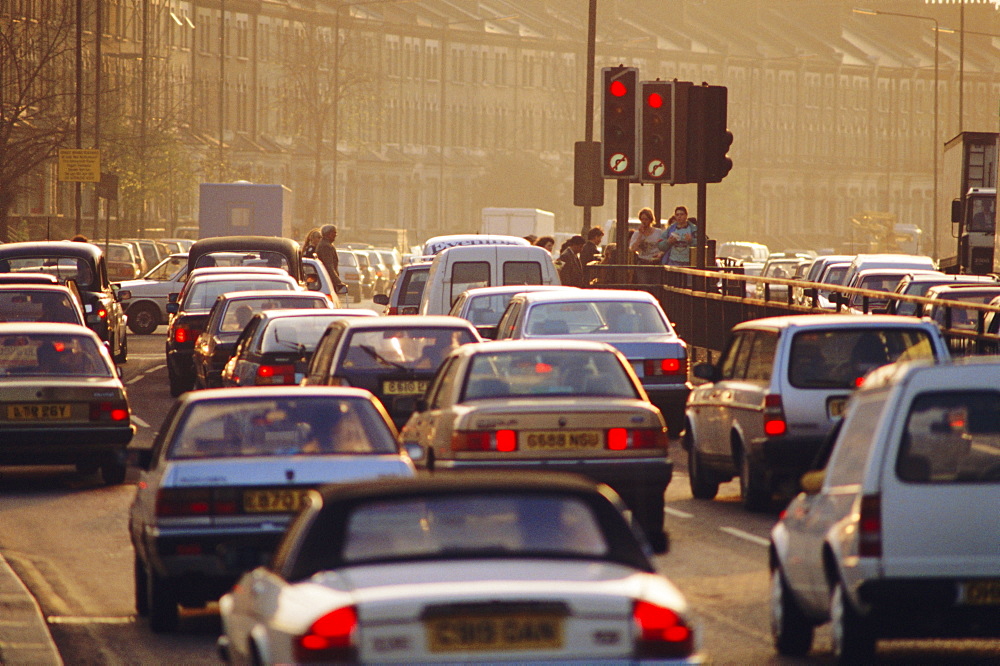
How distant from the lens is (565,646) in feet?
18.5

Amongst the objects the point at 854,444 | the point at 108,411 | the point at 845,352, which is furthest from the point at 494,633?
the point at 108,411

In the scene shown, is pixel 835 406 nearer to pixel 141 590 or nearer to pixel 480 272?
→ pixel 141 590

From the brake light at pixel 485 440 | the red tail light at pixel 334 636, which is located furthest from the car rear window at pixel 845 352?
the red tail light at pixel 334 636

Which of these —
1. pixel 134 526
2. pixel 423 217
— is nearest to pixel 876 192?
pixel 423 217

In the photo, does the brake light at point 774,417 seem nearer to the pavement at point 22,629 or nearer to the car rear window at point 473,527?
the pavement at point 22,629

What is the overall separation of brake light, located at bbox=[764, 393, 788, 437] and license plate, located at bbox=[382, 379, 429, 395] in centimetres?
309

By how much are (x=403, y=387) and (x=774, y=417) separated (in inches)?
129

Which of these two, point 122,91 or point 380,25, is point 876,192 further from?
point 122,91

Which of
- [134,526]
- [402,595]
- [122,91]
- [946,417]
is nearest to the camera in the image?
[402,595]

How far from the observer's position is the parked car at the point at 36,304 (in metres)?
23.4

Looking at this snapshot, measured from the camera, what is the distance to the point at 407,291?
29.8 meters

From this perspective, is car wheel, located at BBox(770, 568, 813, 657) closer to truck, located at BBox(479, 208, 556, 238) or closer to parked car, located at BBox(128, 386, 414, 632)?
parked car, located at BBox(128, 386, 414, 632)

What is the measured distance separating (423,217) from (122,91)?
4884cm

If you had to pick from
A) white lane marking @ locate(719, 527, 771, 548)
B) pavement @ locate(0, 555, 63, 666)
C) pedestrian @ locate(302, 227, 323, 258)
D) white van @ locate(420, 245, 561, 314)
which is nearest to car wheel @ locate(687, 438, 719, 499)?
white lane marking @ locate(719, 527, 771, 548)
